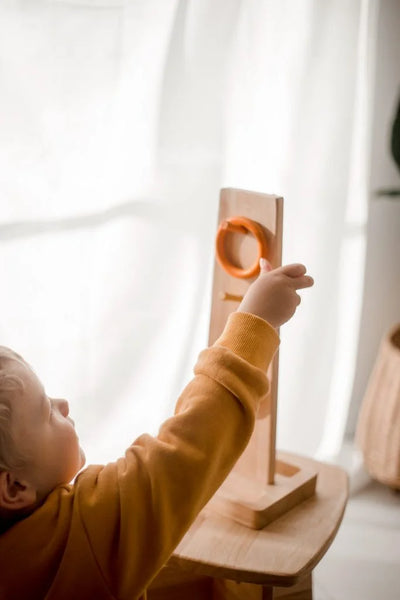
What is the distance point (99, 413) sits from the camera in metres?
1.13

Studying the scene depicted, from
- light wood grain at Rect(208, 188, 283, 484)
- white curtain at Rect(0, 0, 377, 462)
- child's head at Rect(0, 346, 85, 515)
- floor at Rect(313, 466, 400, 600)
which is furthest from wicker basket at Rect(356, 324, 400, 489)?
child's head at Rect(0, 346, 85, 515)

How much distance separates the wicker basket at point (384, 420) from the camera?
1324mm

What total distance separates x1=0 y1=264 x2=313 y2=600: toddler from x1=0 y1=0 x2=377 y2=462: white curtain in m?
0.33

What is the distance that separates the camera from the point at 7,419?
677mm

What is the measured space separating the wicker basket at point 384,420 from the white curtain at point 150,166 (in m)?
0.15

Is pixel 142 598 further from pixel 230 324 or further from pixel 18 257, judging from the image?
pixel 18 257

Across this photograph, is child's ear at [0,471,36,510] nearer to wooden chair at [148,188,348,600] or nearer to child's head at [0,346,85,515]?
child's head at [0,346,85,515]

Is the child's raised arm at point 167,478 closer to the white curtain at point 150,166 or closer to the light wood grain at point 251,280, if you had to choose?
the light wood grain at point 251,280

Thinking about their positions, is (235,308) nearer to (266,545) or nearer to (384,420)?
(266,545)

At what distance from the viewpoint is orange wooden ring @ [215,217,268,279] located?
2.86ft

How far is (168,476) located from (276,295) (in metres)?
0.23

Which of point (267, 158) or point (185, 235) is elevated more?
point (267, 158)

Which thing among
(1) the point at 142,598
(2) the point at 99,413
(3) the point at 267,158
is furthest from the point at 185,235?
(1) the point at 142,598

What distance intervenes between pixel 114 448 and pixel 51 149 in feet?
1.57
